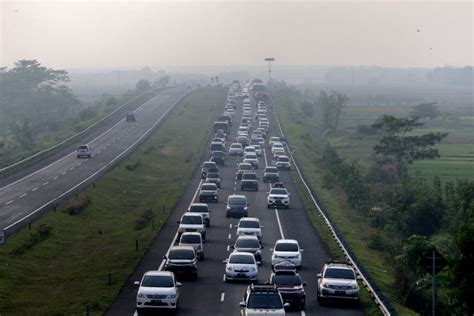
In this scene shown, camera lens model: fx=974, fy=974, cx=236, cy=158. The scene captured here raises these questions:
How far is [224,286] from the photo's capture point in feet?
134

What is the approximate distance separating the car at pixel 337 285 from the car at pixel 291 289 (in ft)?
3.42

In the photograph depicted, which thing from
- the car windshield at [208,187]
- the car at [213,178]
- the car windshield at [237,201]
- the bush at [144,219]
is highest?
the car windshield at [237,201]

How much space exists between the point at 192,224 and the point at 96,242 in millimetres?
6293

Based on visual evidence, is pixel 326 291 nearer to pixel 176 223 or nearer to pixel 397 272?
pixel 397 272

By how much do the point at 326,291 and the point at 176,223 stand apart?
81.0 ft

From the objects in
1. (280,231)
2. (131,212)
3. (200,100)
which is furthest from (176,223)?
(200,100)

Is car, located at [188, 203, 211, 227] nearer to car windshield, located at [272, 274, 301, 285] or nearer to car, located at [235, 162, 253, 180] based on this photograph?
car windshield, located at [272, 274, 301, 285]

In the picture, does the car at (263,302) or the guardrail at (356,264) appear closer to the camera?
the car at (263,302)

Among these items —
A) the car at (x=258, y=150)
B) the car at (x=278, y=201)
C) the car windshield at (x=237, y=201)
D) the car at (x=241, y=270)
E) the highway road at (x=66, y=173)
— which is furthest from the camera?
the car at (x=258, y=150)

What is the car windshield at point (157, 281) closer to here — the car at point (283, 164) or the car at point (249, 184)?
the car at point (249, 184)

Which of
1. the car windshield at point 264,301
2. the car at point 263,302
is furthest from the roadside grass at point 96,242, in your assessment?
the car windshield at point 264,301

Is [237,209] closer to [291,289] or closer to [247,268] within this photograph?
[247,268]

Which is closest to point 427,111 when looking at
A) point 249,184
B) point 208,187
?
point 249,184

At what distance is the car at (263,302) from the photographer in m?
31.5
